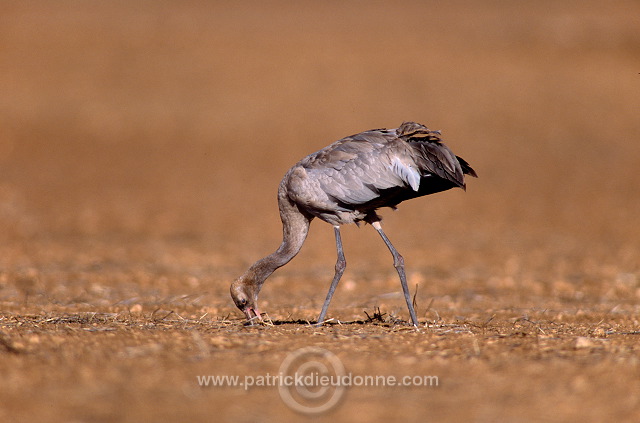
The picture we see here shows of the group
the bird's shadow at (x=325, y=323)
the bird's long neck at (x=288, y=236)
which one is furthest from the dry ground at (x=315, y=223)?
the bird's long neck at (x=288, y=236)

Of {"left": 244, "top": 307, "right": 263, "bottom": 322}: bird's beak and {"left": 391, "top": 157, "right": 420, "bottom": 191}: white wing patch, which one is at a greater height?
{"left": 391, "top": 157, "right": 420, "bottom": 191}: white wing patch

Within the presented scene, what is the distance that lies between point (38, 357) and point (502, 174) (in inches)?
675

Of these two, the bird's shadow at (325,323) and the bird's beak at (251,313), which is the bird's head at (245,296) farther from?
the bird's shadow at (325,323)

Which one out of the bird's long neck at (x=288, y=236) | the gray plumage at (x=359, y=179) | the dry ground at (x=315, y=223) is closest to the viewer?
the dry ground at (x=315, y=223)

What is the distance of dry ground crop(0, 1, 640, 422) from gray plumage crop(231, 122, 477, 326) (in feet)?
2.01

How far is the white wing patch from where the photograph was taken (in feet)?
24.4

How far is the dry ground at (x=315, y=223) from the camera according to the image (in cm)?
517

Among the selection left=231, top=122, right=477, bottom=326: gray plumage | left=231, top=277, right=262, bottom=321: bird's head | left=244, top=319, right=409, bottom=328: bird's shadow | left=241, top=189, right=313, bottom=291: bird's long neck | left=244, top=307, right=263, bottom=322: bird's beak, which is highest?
left=231, top=122, right=477, bottom=326: gray plumage

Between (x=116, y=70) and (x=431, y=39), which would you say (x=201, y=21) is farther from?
(x=431, y=39)

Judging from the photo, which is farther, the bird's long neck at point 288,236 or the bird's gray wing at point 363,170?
the bird's long neck at point 288,236

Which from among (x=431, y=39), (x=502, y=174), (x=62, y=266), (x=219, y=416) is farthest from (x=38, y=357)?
(x=431, y=39)

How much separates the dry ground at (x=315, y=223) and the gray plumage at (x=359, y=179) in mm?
613

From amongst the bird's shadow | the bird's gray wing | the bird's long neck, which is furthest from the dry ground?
the bird's gray wing

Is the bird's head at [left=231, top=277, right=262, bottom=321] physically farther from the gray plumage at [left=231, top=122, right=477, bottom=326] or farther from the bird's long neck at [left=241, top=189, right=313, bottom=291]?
the bird's long neck at [left=241, top=189, right=313, bottom=291]
